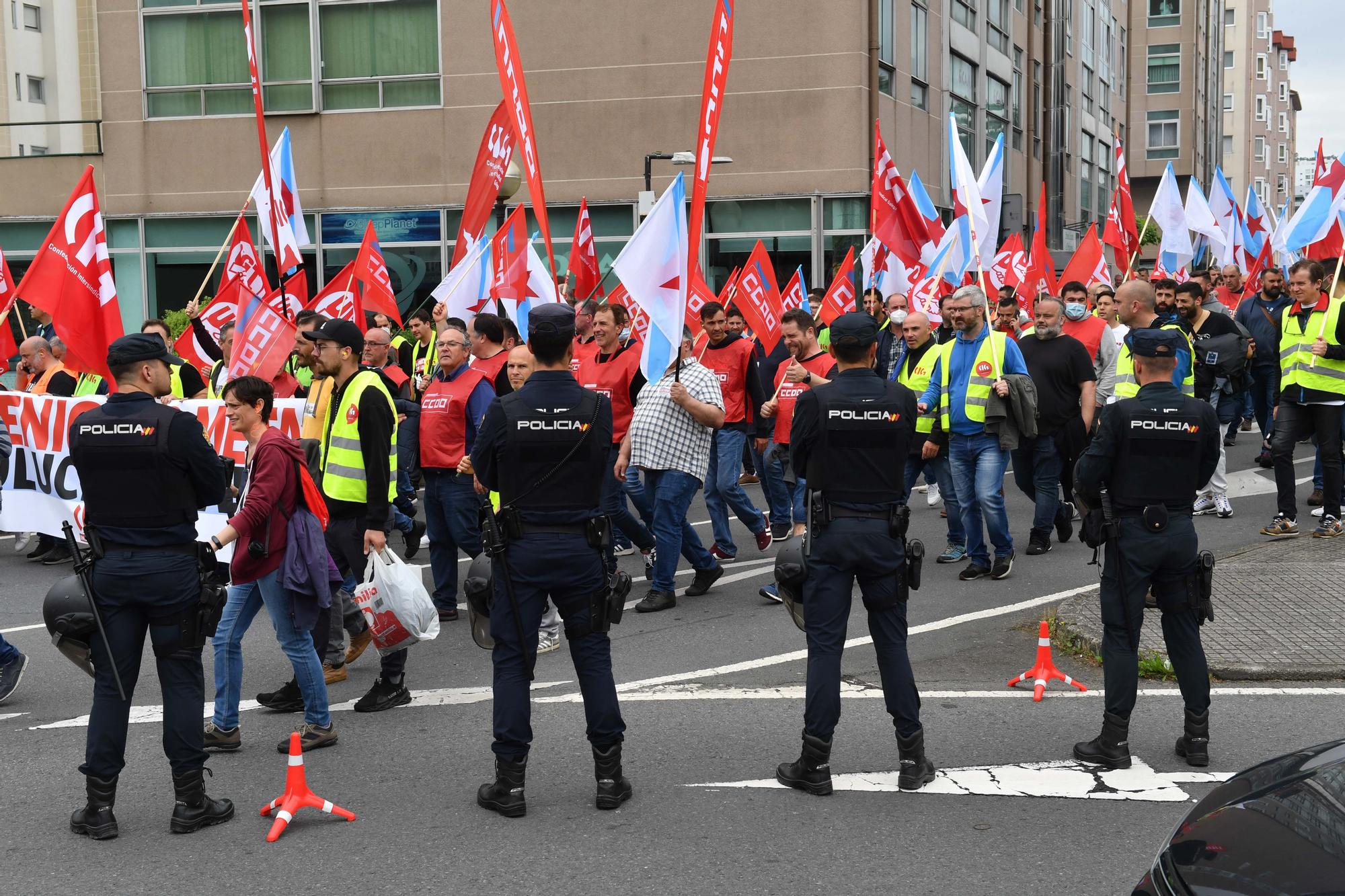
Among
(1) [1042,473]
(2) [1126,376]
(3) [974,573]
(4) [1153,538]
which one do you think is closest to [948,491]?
(1) [1042,473]

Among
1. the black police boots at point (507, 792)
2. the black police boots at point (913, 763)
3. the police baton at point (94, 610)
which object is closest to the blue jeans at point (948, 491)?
the black police boots at point (913, 763)

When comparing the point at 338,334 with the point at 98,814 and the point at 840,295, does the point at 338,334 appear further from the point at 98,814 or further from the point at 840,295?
the point at 840,295

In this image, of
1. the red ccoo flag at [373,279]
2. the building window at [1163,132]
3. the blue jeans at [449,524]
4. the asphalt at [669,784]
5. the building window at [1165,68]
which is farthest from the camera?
the building window at [1165,68]

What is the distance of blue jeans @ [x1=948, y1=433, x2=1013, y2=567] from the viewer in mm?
9477

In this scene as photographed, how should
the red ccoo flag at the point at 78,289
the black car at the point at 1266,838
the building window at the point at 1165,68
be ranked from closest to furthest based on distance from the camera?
the black car at the point at 1266,838 → the red ccoo flag at the point at 78,289 → the building window at the point at 1165,68

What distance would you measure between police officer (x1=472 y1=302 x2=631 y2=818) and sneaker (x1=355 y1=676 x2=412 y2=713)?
1.51 metres

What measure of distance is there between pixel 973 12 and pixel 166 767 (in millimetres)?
30679

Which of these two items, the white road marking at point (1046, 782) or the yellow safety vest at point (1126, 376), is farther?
the yellow safety vest at point (1126, 376)

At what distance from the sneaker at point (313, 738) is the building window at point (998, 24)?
31012mm

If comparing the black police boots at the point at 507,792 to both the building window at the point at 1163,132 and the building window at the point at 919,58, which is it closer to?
the building window at the point at 919,58

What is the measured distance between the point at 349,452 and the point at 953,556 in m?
4.83

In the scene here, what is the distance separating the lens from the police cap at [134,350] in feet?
17.1

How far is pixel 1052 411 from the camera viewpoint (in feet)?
33.6

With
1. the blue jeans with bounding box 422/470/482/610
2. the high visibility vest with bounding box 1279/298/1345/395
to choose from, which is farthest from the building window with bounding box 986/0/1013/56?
the blue jeans with bounding box 422/470/482/610
